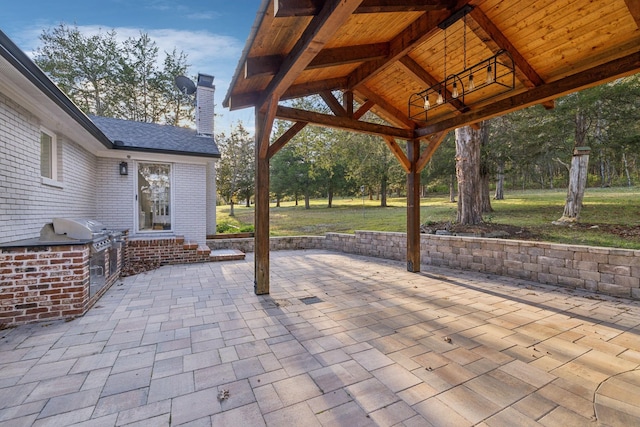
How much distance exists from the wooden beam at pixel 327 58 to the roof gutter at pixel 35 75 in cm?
210

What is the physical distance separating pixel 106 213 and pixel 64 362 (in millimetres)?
5359

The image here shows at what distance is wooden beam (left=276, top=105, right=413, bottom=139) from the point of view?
15.1 ft

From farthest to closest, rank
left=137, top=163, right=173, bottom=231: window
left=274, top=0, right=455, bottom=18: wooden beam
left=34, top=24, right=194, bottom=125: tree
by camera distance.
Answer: left=34, top=24, right=194, bottom=125: tree
left=137, top=163, right=173, bottom=231: window
left=274, top=0, right=455, bottom=18: wooden beam

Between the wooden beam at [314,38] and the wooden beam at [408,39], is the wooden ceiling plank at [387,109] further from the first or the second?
the wooden beam at [314,38]

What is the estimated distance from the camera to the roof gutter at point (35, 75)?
2588 millimetres

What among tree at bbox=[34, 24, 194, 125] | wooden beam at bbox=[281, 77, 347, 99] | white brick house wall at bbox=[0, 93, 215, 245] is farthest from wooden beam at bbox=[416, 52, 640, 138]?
tree at bbox=[34, 24, 194, 125]

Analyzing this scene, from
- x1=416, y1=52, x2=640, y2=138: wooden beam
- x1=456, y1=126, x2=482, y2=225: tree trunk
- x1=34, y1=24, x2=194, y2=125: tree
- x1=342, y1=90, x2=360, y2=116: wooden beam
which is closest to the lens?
x1=416, y1=52, x2=640, y2=138: wooden beam

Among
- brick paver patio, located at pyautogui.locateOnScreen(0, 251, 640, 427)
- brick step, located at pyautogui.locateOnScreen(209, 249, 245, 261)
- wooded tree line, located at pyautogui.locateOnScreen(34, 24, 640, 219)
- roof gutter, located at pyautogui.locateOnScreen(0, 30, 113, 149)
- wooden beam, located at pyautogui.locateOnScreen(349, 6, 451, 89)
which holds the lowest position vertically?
brick paver patio, located at pyautogui.locateOnScreen(0, 251, 640, 427)

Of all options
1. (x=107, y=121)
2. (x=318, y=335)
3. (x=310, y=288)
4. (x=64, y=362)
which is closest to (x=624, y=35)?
(x=318, y=335)

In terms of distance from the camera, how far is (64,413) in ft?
6.38

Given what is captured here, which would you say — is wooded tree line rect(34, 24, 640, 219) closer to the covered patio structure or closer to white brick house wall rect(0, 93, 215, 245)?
the covered patio structure

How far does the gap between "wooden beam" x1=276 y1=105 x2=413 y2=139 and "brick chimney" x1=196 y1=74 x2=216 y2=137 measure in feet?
17.8

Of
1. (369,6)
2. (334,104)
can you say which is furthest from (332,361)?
(334,104)

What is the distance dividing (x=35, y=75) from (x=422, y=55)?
503 cm
